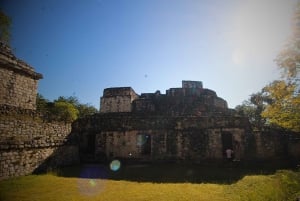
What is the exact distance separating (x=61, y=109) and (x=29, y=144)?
1622 centimetres

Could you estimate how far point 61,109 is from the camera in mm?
26203

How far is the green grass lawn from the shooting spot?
22.8 ft

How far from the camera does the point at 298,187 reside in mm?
6613

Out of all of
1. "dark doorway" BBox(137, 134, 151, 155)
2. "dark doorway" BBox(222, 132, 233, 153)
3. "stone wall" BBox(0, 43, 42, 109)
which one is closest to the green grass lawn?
"dark doorway" BBox(137, 134, 151, 155)

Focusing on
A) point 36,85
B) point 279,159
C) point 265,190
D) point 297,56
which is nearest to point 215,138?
point 279,159

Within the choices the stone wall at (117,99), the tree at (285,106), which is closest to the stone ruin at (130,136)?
the tree at (285,106)

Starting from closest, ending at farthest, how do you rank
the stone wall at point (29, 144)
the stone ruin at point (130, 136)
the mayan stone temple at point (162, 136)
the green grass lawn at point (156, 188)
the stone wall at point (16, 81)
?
the green grass lawn at point (156, 188)
the stone wall at point (29, 144)
the stone ruin at point (130, 136)
the stone wall at point (16, 81)
the mayan stone temple at point (162, 136)

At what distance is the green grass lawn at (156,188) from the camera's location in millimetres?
6953

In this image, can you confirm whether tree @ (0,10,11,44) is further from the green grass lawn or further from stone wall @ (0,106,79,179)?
the green grass lawn

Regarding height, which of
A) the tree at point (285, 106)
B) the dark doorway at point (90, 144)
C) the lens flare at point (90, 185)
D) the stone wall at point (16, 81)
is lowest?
the lens flare at point (90, 185)

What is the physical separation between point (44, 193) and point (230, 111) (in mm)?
20062

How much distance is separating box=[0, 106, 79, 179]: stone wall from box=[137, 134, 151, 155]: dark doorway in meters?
5.26

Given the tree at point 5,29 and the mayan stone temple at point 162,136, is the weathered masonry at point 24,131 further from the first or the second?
the tree at point 5,29

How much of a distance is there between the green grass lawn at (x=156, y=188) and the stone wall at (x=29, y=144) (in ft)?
3.29
